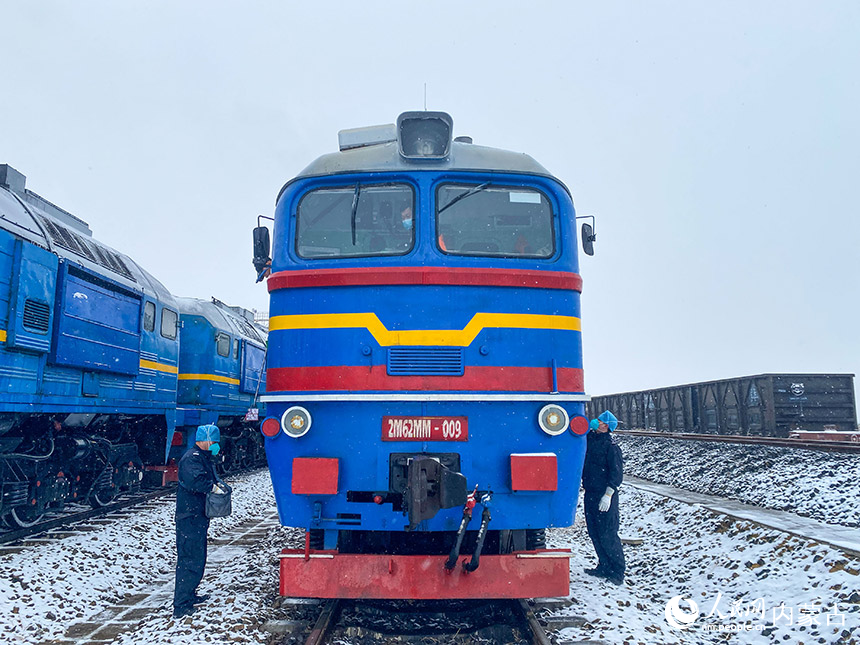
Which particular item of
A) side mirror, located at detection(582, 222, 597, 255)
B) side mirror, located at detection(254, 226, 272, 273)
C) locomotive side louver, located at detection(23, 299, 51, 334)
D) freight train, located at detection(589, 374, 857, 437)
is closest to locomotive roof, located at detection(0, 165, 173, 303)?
locomotive side louver, located at detection(23, 299, 51, 334)

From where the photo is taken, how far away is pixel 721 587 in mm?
6102

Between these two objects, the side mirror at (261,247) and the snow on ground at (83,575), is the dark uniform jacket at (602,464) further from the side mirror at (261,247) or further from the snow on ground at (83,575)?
the side mirror at (261,247)

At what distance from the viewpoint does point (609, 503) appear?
6.43m

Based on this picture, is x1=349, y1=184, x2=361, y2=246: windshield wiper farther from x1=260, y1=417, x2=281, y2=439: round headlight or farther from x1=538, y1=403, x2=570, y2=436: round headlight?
x1=538, y1=403, x2=570, y2=436: round headlight

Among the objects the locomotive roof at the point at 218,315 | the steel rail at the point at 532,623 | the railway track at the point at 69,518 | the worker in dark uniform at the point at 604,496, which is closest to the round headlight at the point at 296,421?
the steel rail at the point at 532,623

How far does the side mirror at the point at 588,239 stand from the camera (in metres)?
5.97

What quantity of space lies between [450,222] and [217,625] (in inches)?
139

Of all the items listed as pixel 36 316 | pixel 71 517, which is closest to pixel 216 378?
pixel 71 517

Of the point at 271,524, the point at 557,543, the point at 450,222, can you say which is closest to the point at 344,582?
the point at 450,222

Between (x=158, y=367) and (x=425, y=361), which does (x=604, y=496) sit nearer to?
(x=425, y=361)

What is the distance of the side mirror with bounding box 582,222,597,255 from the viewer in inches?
235

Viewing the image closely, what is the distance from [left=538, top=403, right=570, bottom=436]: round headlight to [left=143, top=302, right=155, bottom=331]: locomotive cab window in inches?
310

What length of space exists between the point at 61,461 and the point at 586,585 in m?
6.83

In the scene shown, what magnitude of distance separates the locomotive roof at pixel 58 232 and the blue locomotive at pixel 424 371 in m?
4.13
